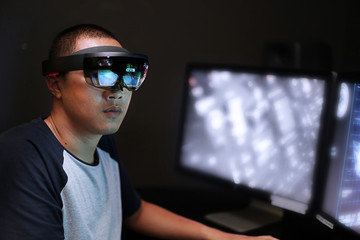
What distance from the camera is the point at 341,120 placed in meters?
1.19

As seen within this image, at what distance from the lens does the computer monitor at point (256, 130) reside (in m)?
1.34

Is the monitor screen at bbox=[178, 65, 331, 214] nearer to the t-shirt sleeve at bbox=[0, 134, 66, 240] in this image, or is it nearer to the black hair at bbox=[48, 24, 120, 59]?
the black hair at bbox=[48, 24, 120, 59]

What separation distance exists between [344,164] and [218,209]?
639 mm

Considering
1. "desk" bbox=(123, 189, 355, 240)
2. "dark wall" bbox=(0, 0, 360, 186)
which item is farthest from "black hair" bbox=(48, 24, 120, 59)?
"desk" bbox=(123, 189, 355, 240)

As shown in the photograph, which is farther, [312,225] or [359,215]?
[312,225]

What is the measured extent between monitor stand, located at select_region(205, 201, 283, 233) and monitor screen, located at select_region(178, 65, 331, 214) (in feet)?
0.41

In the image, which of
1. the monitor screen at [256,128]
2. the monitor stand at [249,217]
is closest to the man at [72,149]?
the monitor stand at [249,217]

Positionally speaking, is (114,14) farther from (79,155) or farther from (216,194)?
(216,194)

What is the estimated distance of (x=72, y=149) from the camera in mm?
1180

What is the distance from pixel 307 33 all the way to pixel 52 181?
1.57m

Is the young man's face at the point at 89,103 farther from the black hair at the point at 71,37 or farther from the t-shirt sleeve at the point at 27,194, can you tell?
the t-shirt sleeve at the point at 27,194

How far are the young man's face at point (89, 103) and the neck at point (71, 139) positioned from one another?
0.02 m

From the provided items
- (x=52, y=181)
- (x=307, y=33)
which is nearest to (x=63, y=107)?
(x=52, y=181)

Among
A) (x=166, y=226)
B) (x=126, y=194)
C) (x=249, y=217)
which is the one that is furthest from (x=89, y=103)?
(x=249, y=217)
